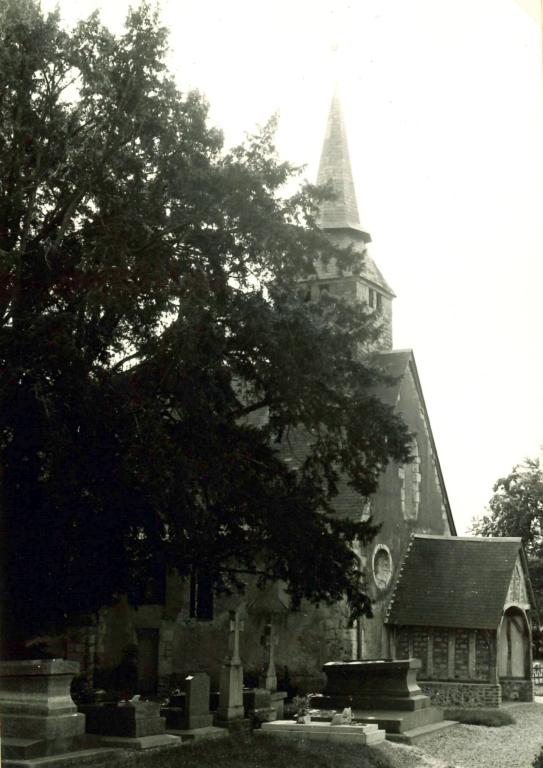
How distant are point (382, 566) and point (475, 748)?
25.0ft

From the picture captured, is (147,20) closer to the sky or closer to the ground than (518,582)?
closer to the sky

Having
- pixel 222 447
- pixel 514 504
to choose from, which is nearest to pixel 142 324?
pixel 222 447

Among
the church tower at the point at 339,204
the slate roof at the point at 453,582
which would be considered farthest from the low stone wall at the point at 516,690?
the church tower at the point at 339,204

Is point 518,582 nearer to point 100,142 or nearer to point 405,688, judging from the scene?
point 405,688

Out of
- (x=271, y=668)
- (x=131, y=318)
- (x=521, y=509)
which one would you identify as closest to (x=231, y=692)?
(x=271, y=668)

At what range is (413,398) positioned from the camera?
55.2 ft

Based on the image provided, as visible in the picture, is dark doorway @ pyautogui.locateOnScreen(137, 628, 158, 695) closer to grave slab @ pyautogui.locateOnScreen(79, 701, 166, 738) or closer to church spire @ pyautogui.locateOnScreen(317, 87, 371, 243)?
church spire @ pyautogui.locateOnScreen(317, 87, 371, 243)

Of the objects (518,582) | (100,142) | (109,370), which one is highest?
(100,142)

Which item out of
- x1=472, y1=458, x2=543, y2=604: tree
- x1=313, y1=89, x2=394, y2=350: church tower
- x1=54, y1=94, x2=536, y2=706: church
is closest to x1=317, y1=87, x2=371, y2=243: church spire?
x1=313, y1=89, x2=394, y2=350: church tower

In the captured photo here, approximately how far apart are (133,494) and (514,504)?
521 centimetres

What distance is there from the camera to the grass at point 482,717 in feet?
48.0

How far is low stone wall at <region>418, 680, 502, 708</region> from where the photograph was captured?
1855 centimetres

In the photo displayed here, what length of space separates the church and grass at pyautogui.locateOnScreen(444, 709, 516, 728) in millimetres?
2604

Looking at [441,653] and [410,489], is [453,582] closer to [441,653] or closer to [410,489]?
[441,653]
